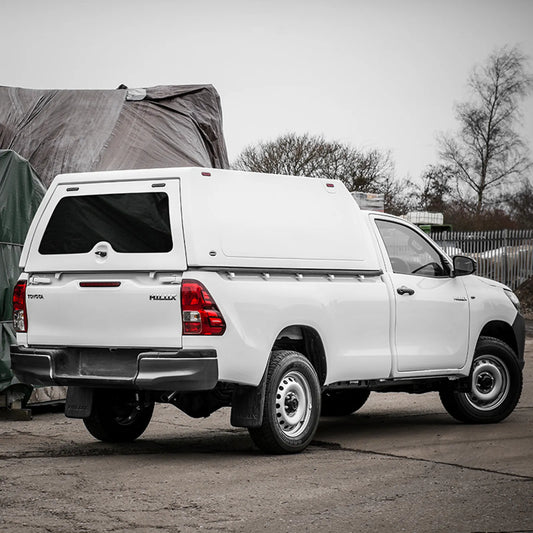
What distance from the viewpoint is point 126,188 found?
A: 347 inches

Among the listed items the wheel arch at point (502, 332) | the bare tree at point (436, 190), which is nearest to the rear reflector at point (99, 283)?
the wheel arch at point (502, 332)

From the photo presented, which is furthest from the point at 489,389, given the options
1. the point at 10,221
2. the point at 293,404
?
the point at 10,221

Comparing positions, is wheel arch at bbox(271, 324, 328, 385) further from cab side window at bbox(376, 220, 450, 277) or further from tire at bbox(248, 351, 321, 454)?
cab side window at bbox(376, 220, 450, 277)

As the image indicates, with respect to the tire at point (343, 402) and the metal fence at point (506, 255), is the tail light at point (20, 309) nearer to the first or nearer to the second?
the tire at point (343, 402)

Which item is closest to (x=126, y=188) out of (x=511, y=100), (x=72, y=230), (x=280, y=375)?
(x=72, y=230)

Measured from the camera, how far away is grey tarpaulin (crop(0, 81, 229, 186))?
1762 cm

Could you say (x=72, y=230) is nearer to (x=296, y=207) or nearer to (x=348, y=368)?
(x=296, y=207)

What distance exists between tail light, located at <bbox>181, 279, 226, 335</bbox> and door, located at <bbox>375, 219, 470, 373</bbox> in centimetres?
243

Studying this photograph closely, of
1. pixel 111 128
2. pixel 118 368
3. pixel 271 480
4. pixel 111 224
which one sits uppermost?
pixel 111 128

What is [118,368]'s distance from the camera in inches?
335

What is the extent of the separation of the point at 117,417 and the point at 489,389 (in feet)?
12.5

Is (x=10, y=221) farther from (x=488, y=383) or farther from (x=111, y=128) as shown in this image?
(x=488, y=383)

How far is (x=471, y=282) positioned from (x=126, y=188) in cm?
397

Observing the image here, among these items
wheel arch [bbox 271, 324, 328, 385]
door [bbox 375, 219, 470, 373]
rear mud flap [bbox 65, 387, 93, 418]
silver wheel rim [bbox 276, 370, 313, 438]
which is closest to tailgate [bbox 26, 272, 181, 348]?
rear mud flap [bbox 65, 387, 93, 418]
